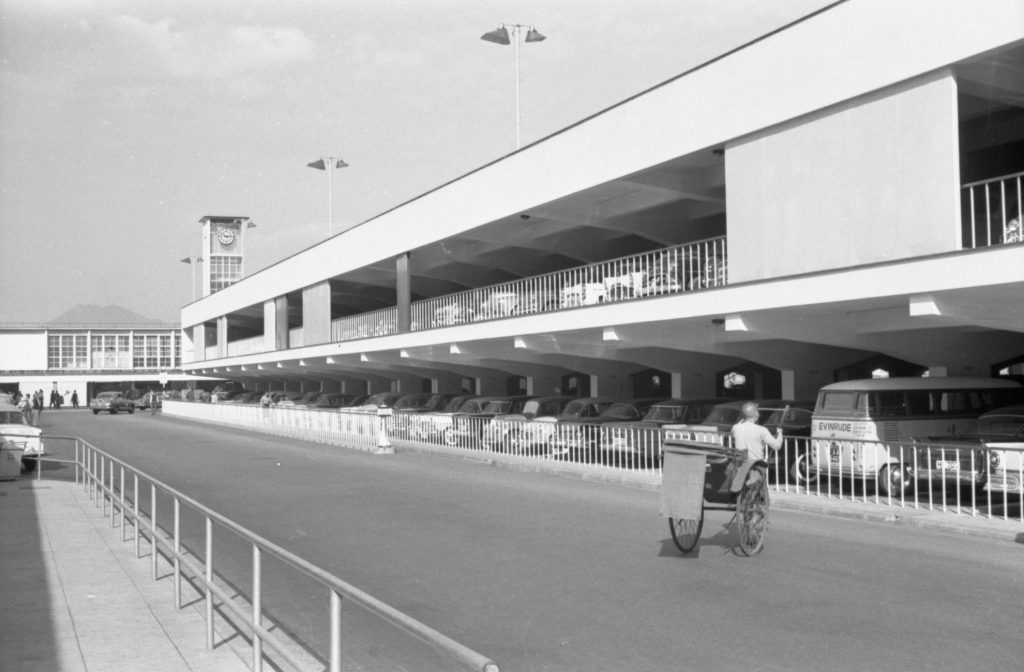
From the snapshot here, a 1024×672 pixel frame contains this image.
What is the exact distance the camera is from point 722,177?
71.2ft

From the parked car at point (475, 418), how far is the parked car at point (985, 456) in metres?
13.8

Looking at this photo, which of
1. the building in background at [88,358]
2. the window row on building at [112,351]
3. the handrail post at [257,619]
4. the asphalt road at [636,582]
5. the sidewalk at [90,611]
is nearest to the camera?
the handrail post at [257,619]

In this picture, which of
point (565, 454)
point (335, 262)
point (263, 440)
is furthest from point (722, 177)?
point (335, 262)

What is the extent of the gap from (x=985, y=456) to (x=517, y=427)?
44.1 ft

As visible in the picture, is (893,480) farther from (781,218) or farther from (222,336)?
(222,336)

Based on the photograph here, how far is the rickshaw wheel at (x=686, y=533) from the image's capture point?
10734 mm

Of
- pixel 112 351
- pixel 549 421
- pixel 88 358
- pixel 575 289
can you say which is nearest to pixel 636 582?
pixel 549 421

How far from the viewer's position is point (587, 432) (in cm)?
2262

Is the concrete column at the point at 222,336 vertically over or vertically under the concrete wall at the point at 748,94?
under

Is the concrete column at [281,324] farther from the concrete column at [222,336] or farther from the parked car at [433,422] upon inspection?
the parked car at [433,422]

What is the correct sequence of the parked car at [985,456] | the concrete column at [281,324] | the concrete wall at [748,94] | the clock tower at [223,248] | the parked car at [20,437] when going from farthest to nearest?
the clock tower at [223,248] → the concrete column at [281,324] → the parked car at [20,437] → the concrete wall at [748,94] → the parked car at [985,456]

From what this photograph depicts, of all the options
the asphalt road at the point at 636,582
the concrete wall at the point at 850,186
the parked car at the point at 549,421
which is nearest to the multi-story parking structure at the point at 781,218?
the concrete wall at the point at 850,186

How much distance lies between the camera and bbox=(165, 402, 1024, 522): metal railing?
1366cm

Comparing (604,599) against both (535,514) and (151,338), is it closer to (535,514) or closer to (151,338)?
(535,514)
